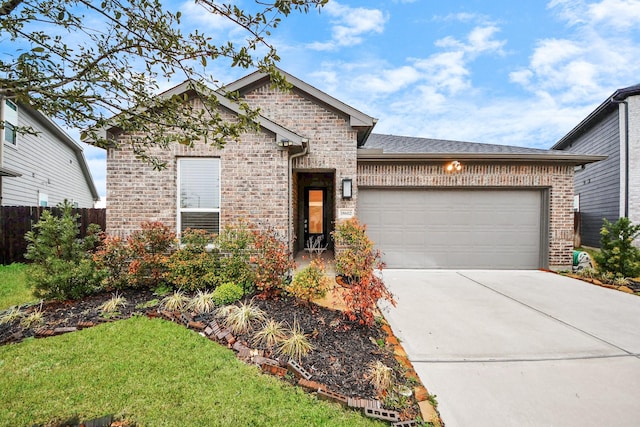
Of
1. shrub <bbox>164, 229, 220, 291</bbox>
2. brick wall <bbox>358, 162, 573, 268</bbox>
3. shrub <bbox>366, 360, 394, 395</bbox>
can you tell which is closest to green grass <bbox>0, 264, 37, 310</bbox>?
shrub <bbox>164, 229, 220, 291</bbox>

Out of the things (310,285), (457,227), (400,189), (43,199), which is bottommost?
(310,285)

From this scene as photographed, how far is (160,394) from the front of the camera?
2.46 metres

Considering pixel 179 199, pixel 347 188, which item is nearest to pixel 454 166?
pixel 347 188

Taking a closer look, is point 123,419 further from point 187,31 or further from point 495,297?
point 495,297

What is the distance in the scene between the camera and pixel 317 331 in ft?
11.7

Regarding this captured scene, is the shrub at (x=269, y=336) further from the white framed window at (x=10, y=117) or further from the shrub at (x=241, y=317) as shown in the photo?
the white framed window at (x=10, y=117)

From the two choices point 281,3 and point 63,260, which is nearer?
point 281,3

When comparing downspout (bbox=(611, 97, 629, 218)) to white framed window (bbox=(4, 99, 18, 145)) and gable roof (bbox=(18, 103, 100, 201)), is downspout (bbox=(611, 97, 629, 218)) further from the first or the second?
white framed window (bbox=(4, 99, 18, 145))

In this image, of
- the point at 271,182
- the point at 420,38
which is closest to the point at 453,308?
the point at 271,182

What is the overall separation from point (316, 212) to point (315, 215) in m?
0.12

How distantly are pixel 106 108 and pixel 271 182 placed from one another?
3690mm

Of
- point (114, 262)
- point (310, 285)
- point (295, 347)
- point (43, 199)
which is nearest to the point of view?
point (295, 347)

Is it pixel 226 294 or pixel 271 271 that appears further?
pixel 271 271

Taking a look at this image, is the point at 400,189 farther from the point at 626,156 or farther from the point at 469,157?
the point at 626,156
